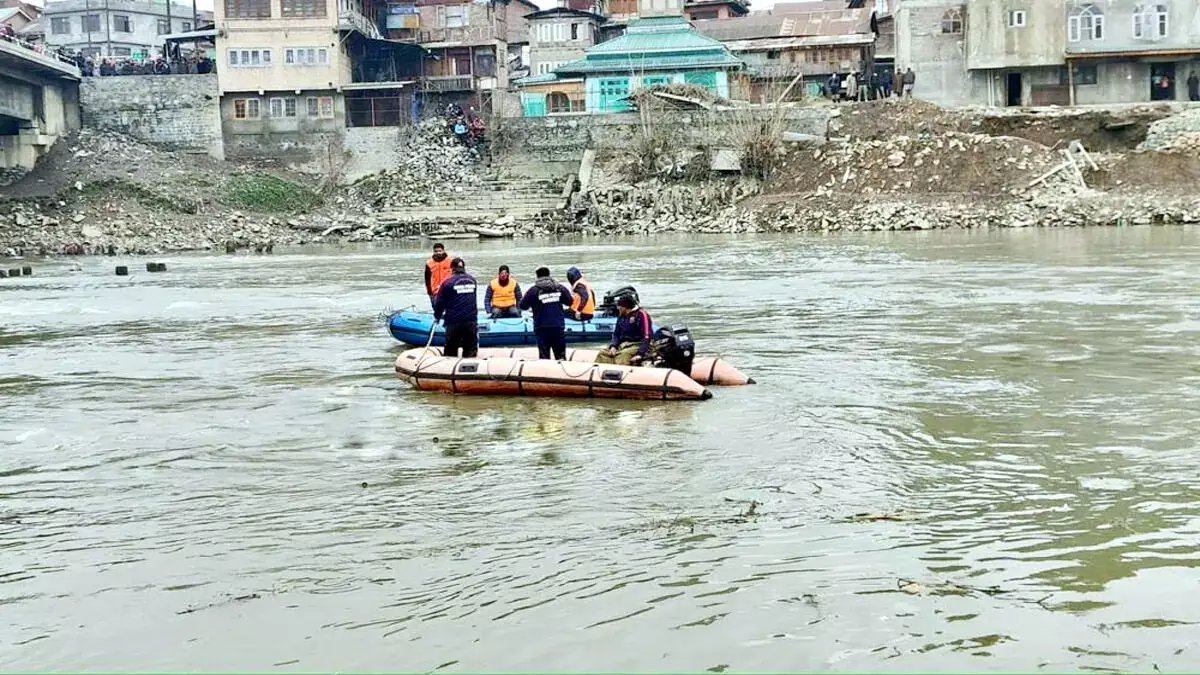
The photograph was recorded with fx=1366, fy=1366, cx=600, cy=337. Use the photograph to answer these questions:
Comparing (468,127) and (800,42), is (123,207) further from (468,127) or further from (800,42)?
(800,42)

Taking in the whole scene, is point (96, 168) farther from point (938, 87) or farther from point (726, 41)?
point (938, 87)

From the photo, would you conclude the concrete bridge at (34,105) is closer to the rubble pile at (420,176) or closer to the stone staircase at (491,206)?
the rubble pile at (420,176)

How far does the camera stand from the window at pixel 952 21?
2185 inches

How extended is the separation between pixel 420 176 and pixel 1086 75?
2754 cm

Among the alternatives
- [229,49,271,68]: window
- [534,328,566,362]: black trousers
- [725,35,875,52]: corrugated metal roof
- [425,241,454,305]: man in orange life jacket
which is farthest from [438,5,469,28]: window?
[534,328,566,362]: black trousers

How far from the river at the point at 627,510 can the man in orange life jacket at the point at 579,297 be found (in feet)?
7.14

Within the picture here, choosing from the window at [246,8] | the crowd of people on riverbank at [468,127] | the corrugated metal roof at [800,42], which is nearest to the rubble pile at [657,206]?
the crowd of people on riverbank at [468,127]

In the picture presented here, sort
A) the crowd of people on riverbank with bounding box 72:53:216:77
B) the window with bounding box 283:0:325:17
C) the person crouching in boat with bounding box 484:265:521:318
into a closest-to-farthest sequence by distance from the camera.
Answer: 1. the person crouching in boat with bounding box 484:265:521:318
2. the window with bounding box 283:0:325:17
3. the crowd of people on riverbank with bounding box 72:53:216:77

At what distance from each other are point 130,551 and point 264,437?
4.22 metres

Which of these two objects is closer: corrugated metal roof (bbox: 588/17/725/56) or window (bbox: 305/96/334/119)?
corrugated metal roof (bbox: 588/17/725/56)

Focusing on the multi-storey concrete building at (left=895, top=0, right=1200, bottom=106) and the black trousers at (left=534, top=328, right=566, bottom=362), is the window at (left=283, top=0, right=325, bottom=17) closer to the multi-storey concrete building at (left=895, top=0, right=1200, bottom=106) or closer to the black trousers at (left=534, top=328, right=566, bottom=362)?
the multi-storey concrete building at (left=895, top=0, right=1200, bottom=106)

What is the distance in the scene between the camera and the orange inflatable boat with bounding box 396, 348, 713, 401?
14.1m

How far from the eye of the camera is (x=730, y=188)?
53.0m

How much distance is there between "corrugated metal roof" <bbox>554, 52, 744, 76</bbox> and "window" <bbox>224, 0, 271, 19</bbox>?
12845 millimetres
